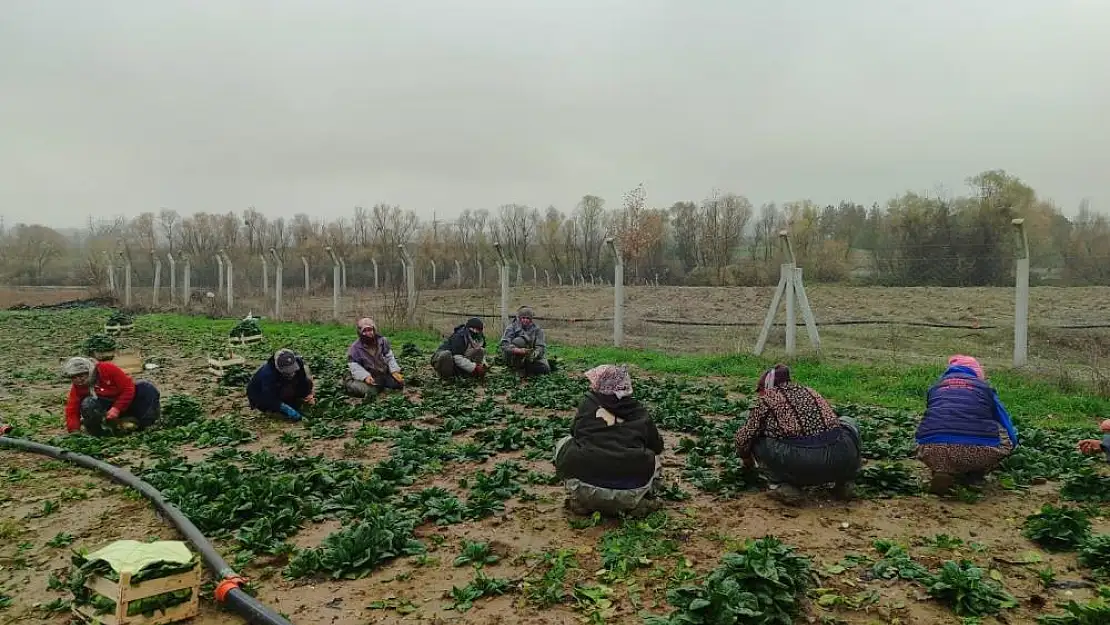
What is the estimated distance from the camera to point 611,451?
537cm

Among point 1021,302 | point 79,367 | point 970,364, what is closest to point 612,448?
point 970,364

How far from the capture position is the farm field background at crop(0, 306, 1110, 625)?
14.1ft

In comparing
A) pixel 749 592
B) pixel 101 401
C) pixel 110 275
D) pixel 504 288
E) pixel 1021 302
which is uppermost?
pixel 110 275

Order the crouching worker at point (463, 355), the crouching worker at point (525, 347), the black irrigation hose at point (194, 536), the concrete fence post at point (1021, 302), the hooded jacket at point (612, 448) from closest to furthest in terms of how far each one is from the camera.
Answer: the black irrigation hose at point (194, 536) < the hooded jacket at point (612, 448) < the concrete fence post at point (1021, 302) < the crouching worker at point (463, 355) < the crouching worker at point (525, 347)

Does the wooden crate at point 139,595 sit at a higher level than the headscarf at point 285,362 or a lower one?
lower

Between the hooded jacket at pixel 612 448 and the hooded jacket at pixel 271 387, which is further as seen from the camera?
the hooded jacket at pixel 271 387

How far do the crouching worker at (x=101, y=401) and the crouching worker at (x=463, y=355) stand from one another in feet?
14.6

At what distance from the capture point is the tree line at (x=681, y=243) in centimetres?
2291

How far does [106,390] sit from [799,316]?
22.8 meters

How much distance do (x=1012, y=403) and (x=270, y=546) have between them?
1017 centimetres

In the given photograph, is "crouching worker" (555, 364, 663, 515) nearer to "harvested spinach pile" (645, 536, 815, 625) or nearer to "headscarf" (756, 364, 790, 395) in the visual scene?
"headscarf" (756, 364, 790, 395)

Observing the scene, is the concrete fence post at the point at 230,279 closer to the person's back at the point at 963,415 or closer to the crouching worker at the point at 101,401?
the crouching worker at the point at 101,401

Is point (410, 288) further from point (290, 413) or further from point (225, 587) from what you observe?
point (225, 587)

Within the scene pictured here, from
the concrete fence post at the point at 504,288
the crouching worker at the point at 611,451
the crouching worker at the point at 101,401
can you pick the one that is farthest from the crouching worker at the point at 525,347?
the crouching worker at the point at 611,451
